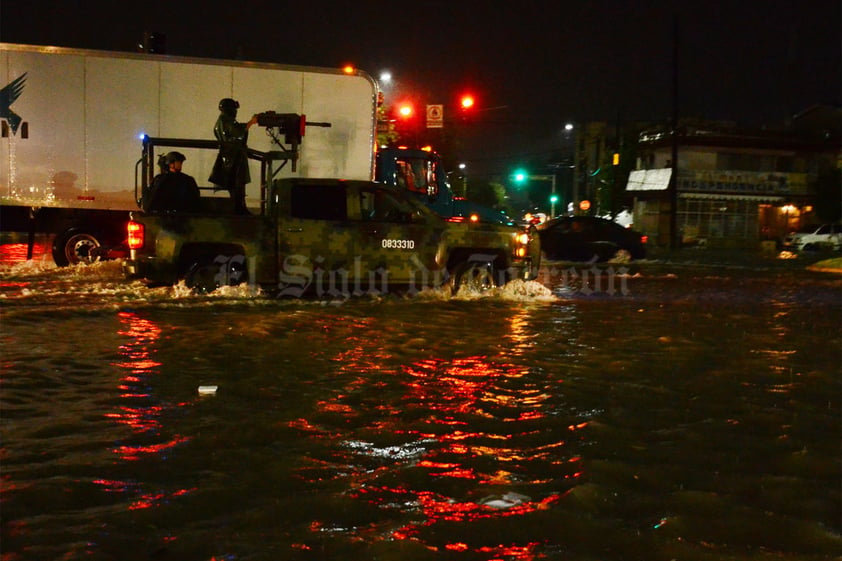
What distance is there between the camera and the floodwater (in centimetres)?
383

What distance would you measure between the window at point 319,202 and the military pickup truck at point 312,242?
0.01m

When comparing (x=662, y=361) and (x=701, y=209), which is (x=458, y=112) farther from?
(x=701, y=209)

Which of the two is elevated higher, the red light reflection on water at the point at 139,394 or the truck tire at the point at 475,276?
the truck tire at the point at 475,276

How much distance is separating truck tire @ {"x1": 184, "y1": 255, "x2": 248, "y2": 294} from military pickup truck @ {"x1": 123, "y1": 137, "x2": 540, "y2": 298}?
1 cm

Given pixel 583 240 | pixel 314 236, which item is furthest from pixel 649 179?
pixel 314 236

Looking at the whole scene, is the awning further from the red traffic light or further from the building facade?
the red traffic light

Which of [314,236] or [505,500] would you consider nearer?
[505,500]

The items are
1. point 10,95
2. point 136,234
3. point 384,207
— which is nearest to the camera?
point 136,234

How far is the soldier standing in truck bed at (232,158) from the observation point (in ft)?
40.7

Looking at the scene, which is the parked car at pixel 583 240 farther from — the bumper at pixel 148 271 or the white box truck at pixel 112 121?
the bumper at pixel 148 271

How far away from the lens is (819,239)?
3712 cm

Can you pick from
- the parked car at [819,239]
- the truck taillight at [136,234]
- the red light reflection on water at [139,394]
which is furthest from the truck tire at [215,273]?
the parked car at [819,239]

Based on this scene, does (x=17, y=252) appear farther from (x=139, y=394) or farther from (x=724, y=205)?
(x=724, y=205)

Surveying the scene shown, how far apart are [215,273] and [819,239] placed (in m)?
33.2
